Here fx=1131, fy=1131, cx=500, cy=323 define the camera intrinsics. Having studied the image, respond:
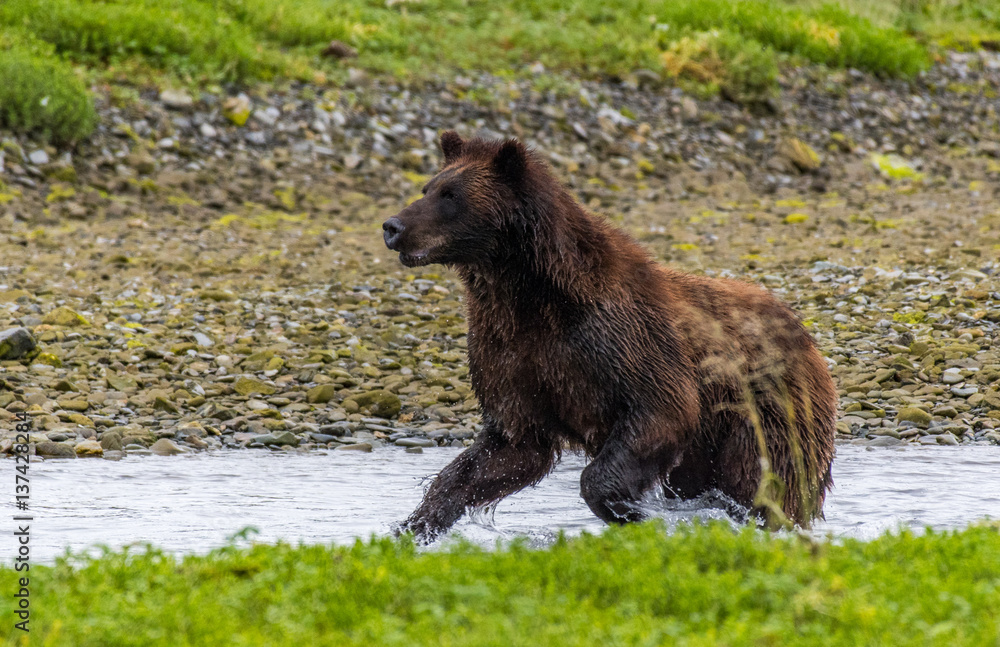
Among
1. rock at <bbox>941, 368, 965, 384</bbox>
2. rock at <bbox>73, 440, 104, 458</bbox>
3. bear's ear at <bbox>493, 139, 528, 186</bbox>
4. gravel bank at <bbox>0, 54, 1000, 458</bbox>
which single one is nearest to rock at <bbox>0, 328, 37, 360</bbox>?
gravel bank at <bbox>0, 54, 1000, 458</bbox>

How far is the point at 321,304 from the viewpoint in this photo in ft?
36.8

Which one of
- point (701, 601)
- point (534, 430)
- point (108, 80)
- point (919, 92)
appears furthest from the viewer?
point (919, 92)

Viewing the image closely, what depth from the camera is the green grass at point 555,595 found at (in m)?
3.27

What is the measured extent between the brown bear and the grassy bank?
9.39m

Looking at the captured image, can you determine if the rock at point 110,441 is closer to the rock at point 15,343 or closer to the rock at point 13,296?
the rock at point 15,343

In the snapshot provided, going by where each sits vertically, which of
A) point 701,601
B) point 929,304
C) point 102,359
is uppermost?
point 701,601

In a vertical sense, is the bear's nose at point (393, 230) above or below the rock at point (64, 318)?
above

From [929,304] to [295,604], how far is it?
9000 mm

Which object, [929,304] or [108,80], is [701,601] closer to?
[929,304]

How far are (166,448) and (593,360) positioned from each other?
13.2 feet

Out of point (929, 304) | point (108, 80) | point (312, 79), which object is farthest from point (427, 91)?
point (929, 304)

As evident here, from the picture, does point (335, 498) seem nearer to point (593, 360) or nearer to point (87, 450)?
point (87, 450)

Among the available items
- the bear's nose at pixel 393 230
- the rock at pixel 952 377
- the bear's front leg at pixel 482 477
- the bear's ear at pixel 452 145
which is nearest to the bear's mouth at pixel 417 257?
the bear's nose at pixel 393 230

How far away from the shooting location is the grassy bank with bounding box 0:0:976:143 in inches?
610
